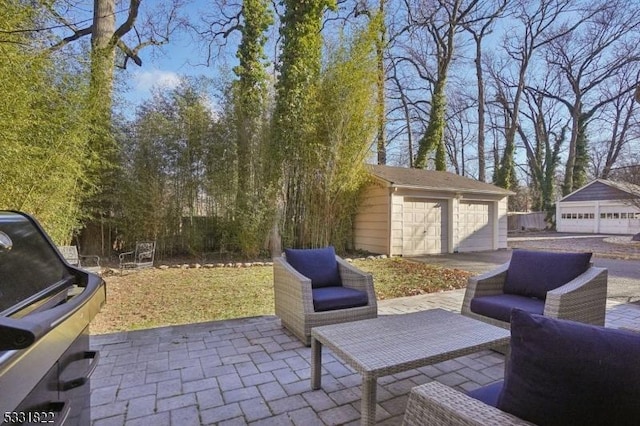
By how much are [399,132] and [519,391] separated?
17.9 metres

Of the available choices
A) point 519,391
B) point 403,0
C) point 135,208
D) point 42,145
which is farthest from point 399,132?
point 519,391

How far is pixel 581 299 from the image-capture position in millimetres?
2613

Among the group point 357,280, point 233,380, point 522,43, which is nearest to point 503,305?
point 357,280

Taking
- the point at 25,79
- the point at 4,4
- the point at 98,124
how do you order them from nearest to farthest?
the point at 4,4 → the point at 25,79 → the point at 98,124

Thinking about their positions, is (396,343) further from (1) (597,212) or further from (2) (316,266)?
(1) (597,212)

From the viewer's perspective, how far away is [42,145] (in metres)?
4.60

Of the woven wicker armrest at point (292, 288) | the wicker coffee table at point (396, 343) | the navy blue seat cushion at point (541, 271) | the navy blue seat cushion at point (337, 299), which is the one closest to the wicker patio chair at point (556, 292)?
the navy blue seat cushion at point (541, 271)

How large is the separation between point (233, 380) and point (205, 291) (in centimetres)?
280

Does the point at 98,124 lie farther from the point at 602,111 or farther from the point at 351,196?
the point at 602,111

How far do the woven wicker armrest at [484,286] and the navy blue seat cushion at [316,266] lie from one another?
118 centimetres

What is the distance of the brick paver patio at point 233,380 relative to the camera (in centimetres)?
195

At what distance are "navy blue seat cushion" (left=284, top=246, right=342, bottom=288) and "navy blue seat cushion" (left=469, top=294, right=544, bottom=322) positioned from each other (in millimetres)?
1271

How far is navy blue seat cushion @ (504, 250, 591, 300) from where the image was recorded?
286 centimetres

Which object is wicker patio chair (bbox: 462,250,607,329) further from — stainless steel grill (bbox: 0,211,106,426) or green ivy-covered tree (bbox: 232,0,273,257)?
green ivy-covered tree (bbox: 232,0,273,257)
